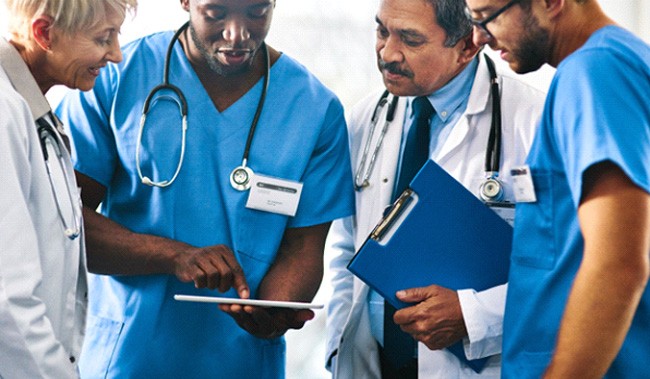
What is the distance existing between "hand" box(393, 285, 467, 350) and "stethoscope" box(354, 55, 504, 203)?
25 cm

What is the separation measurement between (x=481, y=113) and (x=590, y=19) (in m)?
0.55

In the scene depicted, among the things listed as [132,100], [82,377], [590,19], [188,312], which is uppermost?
[590,19]

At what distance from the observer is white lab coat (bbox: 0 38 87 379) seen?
1160 millimetres

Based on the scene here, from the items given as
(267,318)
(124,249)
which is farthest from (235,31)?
(267,318)

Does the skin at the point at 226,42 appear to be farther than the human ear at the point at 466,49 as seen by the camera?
No

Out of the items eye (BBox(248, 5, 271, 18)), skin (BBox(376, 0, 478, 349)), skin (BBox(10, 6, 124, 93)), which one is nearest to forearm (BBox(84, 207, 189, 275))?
skin (BBox(10, 6, 124, 93))

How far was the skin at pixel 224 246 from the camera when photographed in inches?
65.1

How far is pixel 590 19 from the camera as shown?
128 centimetres

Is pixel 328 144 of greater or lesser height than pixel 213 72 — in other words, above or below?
below

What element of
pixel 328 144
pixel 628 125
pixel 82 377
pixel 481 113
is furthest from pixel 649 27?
pixel 82 377

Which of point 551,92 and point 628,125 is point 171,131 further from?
point 628,125

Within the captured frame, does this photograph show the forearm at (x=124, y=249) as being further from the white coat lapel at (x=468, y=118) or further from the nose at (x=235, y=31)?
the white coat lapel at (x=468, y=118)

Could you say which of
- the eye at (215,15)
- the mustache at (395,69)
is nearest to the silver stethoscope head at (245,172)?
the eye at (215,15)

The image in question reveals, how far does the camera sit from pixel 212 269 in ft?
5.31
